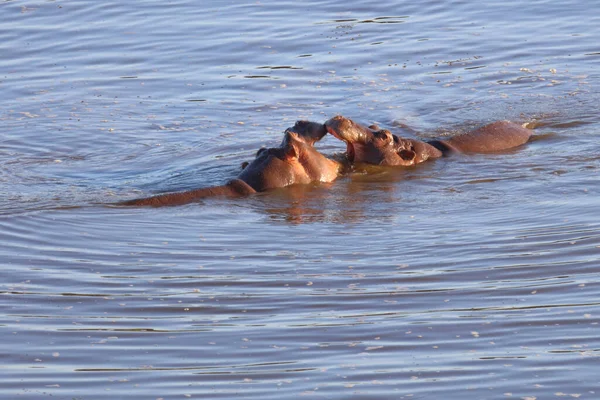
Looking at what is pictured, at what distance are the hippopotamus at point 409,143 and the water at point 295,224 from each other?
0.46 feet

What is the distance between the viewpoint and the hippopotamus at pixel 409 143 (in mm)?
8328

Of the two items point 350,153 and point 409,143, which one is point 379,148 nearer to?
point 350,153

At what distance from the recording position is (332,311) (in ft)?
18.3

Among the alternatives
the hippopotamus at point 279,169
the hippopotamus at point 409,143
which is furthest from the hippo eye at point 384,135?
the hippopotamus at point 279,169

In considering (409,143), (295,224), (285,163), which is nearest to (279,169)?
(285,163)

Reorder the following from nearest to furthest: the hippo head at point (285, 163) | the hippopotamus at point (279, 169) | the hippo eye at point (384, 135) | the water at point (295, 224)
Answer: the water at point (295, 224) → the hippopotamus at point (279, 169) → the hippo head at point (285, 163) → the hippo eye at point (384, 135)

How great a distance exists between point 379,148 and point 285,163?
0.97 meters

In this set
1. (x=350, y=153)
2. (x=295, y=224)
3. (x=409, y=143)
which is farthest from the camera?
(x=409, y=143)

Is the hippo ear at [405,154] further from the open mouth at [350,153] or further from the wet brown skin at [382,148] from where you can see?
the open mouth at [350,153]

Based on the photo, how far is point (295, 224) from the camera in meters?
7.24

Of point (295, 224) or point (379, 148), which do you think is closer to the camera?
point (295, 224)

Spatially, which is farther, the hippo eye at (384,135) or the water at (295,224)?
the hippo eye at (384,135)

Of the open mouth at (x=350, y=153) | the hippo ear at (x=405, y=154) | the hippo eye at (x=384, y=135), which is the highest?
the hippo eye at (x=384, y=135)

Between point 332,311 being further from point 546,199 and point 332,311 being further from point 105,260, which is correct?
point 546,199
